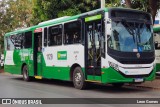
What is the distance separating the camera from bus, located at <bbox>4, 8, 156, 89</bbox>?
13.6 m

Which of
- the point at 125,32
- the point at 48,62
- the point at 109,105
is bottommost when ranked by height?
the point at 109,105

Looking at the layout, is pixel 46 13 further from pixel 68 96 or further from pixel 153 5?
pixel 68 96

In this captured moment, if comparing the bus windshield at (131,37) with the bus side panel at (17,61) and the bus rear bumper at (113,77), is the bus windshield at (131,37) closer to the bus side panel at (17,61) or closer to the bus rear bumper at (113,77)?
the bus rear bumper at (113,77)

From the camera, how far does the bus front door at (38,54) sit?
1923 cm

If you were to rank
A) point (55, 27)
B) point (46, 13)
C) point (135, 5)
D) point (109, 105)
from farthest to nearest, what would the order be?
point (46, 13), point (135, 5), point (55, 27), point (109, 105)

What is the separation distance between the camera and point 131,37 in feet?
45.8

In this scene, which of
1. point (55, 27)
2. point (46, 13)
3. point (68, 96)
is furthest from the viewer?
point (46, 13)

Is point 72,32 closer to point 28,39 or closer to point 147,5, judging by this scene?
point 28,39

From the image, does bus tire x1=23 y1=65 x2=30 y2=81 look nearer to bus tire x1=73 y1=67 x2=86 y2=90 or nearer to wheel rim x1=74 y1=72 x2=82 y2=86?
bus tire x1=73 y1=67 x2=86 y2=90

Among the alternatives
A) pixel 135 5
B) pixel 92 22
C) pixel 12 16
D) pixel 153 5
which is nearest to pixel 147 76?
pixel 92 22

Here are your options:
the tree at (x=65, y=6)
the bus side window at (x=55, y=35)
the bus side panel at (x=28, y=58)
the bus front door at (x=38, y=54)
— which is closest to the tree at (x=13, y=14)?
the tree at (x=65, y=6)

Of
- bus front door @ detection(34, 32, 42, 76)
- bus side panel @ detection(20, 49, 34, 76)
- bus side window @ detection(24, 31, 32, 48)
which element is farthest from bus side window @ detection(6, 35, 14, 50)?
bus front door @ detection(34, 32, 42, 76)

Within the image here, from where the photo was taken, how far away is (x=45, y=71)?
18.5 meters

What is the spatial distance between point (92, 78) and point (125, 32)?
91.1 inches
